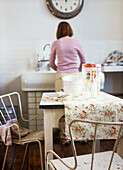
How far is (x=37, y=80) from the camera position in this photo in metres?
2.84

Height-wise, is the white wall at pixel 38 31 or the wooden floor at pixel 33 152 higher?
the white wall at pixel 38 31

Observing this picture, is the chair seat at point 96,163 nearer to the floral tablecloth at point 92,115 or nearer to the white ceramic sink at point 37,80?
the floral tablecloth at point 92,115

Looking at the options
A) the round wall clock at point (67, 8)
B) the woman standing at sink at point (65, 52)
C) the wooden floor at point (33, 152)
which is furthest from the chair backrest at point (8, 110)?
the round wall clock at point (67, 8)

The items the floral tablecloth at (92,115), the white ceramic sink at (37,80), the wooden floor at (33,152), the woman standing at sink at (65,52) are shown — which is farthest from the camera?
the white ceramic sink at (37,80)

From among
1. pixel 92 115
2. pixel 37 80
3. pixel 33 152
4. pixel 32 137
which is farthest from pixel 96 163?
pixel 37 80

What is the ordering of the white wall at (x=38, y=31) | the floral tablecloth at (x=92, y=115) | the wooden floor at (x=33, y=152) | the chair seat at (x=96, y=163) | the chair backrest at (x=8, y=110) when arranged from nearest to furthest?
the chair seat at (x=96, y=163) → the floral tablecloth at (x=92, y=115) → the chair backrest at (x=8, y=110) → the wooden floor at (x=33, y=152) → the white wall at (x=38, y=31)

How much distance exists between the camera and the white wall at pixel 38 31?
11.0 feet

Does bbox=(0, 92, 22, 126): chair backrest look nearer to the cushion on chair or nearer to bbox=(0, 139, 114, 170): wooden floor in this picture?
the cushion on chair

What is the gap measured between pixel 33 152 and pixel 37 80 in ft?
3.19

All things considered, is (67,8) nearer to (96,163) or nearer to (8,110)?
(8,110)

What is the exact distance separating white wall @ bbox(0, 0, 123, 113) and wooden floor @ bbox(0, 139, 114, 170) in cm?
109

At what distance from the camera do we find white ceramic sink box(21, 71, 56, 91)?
283cm

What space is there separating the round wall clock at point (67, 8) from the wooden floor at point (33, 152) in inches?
81.6

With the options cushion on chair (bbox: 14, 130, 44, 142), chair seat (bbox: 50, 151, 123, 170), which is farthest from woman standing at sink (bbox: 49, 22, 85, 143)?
chair seat (bbox: 50, 151, 123, 170)
